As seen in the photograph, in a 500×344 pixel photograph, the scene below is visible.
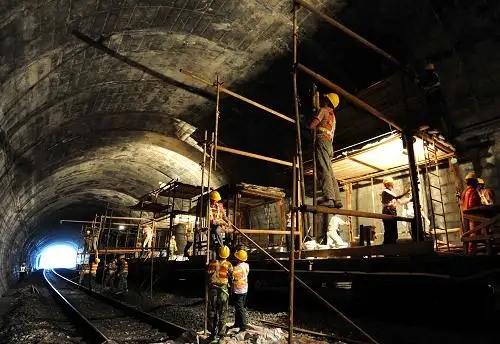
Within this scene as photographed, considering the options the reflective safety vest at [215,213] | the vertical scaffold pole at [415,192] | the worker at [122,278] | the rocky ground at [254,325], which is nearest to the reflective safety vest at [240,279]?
the rocky ground at [254,325]

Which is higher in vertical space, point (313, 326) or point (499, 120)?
point (499, 120)

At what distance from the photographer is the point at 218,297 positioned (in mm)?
6344

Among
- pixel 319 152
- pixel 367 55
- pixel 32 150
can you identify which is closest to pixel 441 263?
pixel 319 152

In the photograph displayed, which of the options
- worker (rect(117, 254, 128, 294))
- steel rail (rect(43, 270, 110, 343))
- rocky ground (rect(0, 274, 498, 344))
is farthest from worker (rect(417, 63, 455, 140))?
worker (rect(117, 254, 128, 294))

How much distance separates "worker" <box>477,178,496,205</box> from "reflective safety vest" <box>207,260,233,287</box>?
5333 millimetres

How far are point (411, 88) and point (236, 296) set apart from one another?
652 cm

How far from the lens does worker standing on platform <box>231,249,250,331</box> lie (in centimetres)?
646

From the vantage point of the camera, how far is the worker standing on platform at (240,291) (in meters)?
6.46

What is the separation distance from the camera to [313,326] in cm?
679

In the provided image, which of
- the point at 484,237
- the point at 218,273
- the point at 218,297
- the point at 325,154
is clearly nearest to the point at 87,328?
the point at 218,297

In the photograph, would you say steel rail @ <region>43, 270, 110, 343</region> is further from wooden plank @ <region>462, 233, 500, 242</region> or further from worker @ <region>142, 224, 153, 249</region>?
worker @ <region>142, 224, 153, 249</region>

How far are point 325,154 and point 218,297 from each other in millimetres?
3224

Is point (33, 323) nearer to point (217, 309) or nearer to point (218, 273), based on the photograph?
point (217, 309)

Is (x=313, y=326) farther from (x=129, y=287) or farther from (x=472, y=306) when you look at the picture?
(x=129, y=287)
